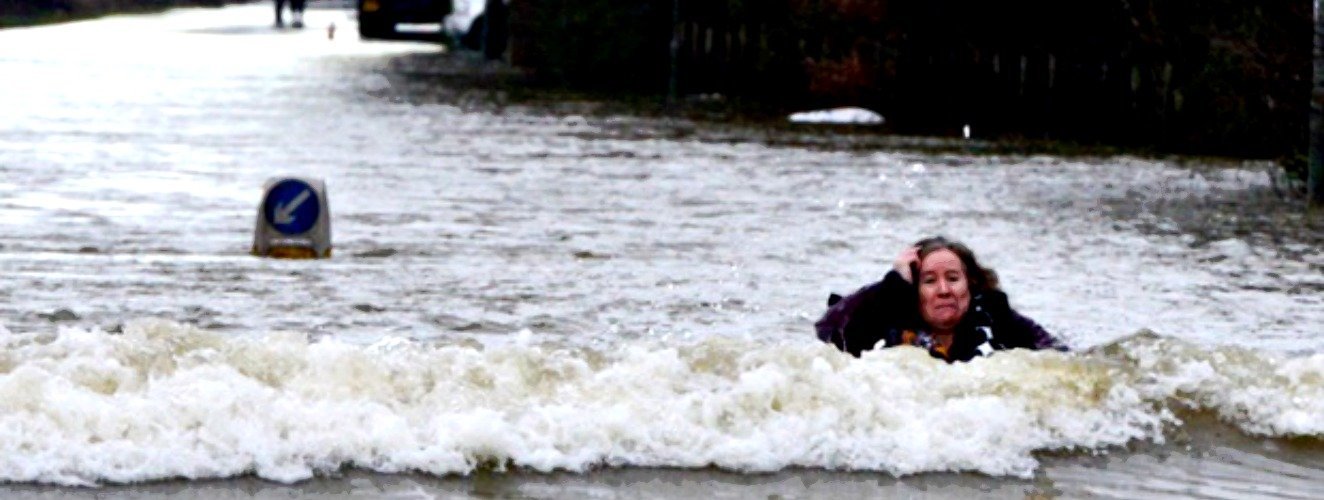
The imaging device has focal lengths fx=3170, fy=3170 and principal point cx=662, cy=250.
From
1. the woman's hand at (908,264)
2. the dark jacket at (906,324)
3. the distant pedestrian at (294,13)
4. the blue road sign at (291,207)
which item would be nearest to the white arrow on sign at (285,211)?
the blue road sign at (291,207)

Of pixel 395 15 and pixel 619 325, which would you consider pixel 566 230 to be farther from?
pixel 395 15

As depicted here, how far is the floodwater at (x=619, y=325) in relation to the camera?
9.70 metres

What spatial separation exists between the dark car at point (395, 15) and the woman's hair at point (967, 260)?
54383 millimetres

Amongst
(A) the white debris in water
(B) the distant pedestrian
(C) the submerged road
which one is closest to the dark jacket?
(C) the submerged road

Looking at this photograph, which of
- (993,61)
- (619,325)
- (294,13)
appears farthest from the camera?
(294,13)

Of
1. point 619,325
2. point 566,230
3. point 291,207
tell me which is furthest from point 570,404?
point 566,230

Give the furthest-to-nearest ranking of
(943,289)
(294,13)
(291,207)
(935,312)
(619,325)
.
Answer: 1. (294,13)
2. (291,207)
3. (619,325)
4. (935,312)
5. (943,289)

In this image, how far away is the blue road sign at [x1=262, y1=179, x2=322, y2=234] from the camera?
16281mm

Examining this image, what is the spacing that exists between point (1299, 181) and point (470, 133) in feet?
28.2

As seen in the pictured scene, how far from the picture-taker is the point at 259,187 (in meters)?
21.5

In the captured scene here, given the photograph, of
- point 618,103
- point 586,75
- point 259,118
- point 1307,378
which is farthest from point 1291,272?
point 586,75

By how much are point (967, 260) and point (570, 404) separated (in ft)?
5.81

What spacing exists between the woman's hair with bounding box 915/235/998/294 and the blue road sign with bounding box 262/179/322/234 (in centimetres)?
547

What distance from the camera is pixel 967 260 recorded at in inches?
452
